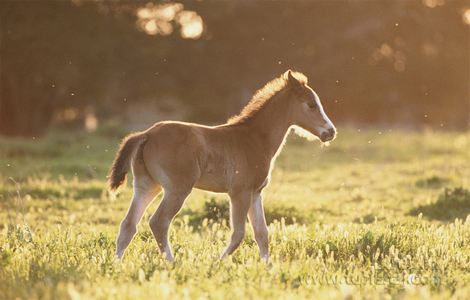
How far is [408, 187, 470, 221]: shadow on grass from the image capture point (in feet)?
44.5

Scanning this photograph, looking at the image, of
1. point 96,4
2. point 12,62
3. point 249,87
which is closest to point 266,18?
point 249,87

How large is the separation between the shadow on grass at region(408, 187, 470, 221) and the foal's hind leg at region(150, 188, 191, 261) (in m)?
6.51

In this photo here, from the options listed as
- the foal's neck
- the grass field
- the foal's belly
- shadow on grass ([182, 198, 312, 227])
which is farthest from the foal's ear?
shadow on grass ([182, 198, 312, 227])

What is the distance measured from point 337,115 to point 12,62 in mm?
24553

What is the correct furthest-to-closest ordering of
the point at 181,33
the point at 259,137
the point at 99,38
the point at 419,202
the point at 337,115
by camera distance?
the point at 337,115 < the point at 181,33 < the point at 99,38 < the point at 419,202 < the point at 259,137

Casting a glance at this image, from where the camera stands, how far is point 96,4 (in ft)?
117

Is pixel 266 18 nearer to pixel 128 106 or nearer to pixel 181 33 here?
pixel 181 33

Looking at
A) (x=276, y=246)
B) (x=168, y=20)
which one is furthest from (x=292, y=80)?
(x=168, y=20)

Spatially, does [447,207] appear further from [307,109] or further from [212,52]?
[212,52]

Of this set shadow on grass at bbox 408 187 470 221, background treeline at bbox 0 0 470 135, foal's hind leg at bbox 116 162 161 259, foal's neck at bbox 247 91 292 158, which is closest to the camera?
foal's hind leg at bbox 116 162 161 259

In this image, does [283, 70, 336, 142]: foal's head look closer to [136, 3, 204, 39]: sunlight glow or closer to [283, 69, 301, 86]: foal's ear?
[283, 69, 301, 86]: foal's ear

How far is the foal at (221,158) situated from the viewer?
327 inches

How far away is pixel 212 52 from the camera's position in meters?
41.0

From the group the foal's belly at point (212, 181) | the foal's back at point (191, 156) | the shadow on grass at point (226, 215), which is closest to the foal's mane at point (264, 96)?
the foal's back at point (191, 156)
